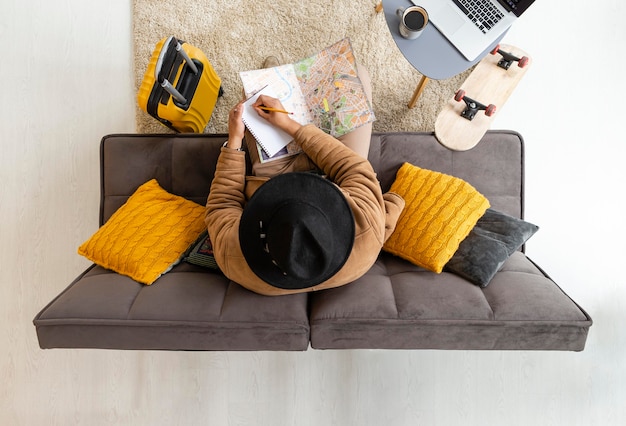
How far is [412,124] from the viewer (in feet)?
7.47

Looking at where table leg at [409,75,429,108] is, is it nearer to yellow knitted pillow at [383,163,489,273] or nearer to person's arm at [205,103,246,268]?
yellow knitted pillow at [383,163,489,273]

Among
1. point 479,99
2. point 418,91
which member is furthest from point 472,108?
point 418,91

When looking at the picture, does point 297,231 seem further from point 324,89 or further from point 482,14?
point 482,14

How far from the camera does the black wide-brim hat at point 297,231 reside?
1.17 m

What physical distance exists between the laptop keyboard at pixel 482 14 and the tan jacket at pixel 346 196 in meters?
0.74

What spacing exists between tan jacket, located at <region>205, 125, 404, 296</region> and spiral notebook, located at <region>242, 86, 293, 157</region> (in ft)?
0.27

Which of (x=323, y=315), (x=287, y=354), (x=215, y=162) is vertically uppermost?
(x=215, y=162)

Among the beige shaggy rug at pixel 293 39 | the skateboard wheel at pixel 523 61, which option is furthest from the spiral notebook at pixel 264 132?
the skateboard wheel at pixel 523 61

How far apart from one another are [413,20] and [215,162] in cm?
96

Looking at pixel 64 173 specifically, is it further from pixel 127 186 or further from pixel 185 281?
pixel 185 281

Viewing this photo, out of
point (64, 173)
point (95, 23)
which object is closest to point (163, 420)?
point (64, 173)

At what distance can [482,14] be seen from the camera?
175cm

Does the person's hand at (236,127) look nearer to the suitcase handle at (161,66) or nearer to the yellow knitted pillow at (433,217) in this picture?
the suitcase handle at (161,66)

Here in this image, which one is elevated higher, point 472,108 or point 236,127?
point 472,108
